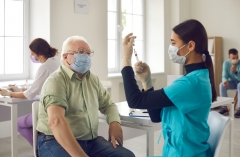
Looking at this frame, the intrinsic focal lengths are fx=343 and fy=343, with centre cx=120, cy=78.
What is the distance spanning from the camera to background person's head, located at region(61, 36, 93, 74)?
209 centimetres

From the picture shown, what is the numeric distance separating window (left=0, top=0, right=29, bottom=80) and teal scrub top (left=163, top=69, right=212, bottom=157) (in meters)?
3.52

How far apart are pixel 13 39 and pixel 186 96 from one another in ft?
12.1

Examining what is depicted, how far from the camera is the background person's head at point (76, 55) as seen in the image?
82.3 inches

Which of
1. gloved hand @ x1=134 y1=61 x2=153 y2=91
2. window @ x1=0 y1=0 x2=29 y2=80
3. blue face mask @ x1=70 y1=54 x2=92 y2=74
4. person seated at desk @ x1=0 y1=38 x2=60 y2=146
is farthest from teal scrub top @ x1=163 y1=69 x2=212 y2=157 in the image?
window @ x1=0 y1=0 x2=29 y2=80

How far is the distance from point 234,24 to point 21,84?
4260 mm

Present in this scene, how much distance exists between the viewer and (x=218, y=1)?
673cm

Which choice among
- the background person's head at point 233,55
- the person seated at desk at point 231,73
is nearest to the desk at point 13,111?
the person seated at desk at point 231,73

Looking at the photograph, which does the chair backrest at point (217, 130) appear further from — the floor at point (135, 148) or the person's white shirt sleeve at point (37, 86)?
the floor at point (135, 148)

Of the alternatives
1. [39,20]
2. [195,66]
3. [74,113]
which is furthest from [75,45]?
[39,20]

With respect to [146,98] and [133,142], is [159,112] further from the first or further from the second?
[133,142]

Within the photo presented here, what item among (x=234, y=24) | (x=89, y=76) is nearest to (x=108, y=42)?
(x=234, y=24)

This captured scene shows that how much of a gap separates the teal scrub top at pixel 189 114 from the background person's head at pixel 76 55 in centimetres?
73

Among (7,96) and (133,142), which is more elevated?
(7,96)

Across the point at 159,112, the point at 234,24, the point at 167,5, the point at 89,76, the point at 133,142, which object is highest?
the point at 167,5
